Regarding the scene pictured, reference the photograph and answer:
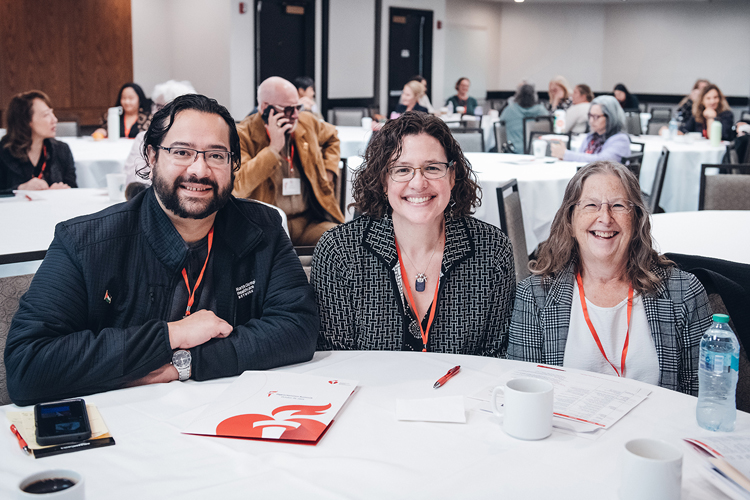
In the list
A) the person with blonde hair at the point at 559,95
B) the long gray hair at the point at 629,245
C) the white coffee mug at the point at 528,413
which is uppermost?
the person with blonde hair at the point at 559,95

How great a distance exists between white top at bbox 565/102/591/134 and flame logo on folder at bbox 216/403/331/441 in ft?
25.5

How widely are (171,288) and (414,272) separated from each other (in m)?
0.69

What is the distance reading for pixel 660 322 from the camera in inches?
70.9

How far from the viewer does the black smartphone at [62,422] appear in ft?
4.02

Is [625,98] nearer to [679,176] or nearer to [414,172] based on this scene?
[679,176]

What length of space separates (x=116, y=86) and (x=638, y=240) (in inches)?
360

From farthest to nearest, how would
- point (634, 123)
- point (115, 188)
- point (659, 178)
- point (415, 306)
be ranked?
1. point (634, 123)
2. point (659, 178)
3. point (115, 188)
4. point (415, 306)

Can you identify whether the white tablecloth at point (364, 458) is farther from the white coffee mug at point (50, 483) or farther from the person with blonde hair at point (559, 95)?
the person with blonde hair at point (559, 95)

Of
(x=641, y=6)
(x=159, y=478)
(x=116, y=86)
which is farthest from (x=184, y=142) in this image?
(x=641, y=6)

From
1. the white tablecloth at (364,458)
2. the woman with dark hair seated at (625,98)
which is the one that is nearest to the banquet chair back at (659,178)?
the white tablecloth at (364,458)

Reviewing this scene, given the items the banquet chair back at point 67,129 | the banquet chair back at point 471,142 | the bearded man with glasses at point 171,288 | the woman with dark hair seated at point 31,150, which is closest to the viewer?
the bearded man with glasses at point 171,288

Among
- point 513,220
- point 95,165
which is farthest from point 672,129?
point 95,165

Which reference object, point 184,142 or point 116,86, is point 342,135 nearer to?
point 116,86

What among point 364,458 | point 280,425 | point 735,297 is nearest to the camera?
point 364,458
